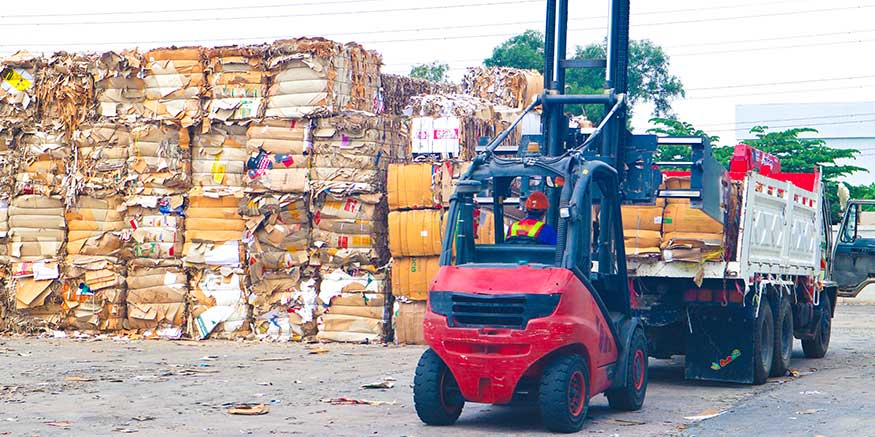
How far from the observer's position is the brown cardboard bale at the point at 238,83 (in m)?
18.1

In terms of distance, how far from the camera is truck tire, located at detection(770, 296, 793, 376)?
1460cm

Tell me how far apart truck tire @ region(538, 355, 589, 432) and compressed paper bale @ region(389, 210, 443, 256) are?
23.9 feet

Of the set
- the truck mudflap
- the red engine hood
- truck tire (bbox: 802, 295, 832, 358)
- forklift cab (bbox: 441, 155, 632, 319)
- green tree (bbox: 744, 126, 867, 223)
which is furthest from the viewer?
green tree (bbox: 744, 126, 867, 223)

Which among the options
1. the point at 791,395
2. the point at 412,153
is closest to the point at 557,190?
the point at 791,395

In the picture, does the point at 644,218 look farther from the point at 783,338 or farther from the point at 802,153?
the point at 802,153

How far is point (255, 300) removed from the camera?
18.2m

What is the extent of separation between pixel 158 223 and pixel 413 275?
4131mm

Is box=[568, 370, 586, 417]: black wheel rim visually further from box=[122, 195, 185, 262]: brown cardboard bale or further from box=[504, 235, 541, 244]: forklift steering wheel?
box=[122, 195, 185, 262]: brown cardboard bale

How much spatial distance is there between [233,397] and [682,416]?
4522 mm

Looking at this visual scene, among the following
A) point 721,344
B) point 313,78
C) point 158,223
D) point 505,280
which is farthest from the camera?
point 158,223

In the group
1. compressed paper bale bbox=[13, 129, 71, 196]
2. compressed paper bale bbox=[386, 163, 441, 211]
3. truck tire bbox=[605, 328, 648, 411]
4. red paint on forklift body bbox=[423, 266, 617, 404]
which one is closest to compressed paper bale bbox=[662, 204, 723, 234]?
truck tire bbox=[605, 328, 648, 411]

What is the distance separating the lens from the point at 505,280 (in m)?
10.1

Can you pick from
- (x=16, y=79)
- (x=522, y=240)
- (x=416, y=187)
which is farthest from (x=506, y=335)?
(x=16, y=79)

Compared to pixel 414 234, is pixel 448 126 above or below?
above
